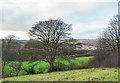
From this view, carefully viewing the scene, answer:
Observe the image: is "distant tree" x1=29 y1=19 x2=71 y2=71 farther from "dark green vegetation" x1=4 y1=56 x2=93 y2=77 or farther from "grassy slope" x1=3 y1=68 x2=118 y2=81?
"grassy slope" x1=3 y1=68 x2=118 y2=81

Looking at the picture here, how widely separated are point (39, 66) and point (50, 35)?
19.2 ft

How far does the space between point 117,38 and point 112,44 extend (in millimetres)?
1371

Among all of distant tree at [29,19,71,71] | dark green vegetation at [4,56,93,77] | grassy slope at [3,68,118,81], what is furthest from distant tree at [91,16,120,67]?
grassy slope at [3,68,118,81]

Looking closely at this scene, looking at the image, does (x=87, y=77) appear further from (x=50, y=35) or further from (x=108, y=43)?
(x=108, y=43)

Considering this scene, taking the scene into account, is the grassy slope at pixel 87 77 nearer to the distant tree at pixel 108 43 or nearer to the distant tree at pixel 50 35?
the distant tree at pixel 108 43

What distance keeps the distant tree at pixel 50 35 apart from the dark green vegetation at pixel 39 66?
3.66 feet

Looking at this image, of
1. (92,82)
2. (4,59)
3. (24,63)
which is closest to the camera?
(92,82)

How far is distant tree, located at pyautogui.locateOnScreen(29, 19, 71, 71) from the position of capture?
19.9 metres

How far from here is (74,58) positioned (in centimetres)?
1978

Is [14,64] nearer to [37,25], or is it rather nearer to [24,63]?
[24,63]

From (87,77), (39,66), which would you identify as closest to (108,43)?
(39,66)

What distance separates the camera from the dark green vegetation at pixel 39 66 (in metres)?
19.9

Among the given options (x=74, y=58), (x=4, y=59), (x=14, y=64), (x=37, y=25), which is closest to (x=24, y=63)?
(x=14, y=64)

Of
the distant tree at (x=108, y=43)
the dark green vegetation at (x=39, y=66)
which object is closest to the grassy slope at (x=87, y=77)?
the distant tree at (x=108, y=43)
